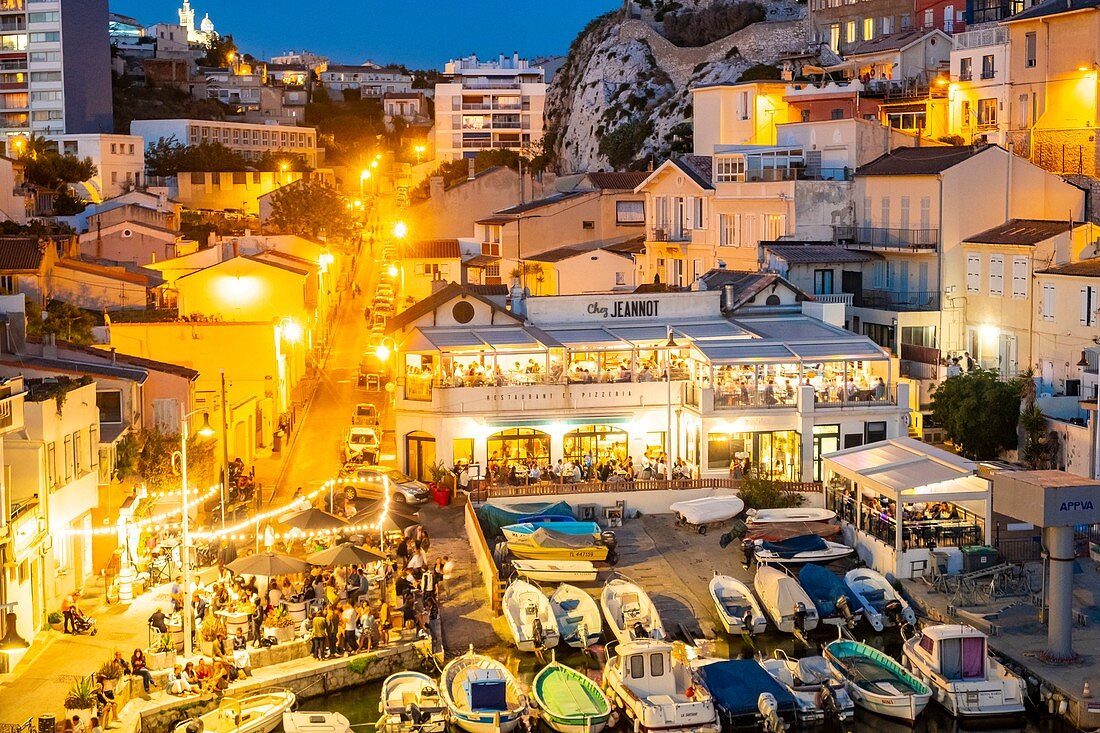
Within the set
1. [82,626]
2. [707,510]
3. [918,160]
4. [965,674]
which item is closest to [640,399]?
[707,510]

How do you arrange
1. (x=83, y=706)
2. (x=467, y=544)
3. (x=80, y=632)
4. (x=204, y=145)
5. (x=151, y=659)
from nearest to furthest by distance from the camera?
(x=83, y=706)
(x=151, y=659)
(x=80, y=632)
(x=467, y=544)
(x=204, y=145)

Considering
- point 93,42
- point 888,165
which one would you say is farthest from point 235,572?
point 93,42

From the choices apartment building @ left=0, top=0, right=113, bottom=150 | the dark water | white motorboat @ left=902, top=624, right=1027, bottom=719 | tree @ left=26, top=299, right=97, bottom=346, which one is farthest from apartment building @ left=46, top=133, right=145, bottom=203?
white motorboat @ left=902, top=624, right=1027, bottom=719

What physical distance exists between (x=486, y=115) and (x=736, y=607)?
8403 centimetres

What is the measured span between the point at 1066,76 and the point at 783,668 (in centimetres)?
3550

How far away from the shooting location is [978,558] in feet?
109

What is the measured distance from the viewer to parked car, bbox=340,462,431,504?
3950 centimetres

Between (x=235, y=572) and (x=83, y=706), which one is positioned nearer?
(x=83, y=706)

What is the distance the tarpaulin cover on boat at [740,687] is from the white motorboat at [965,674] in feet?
8.85

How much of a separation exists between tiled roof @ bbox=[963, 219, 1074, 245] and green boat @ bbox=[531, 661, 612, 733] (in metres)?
24.9

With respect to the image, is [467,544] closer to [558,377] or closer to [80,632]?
[558,377]

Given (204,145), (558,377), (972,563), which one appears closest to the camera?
(972,563)

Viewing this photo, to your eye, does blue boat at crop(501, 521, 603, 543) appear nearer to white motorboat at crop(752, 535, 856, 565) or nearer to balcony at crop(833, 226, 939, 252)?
white motorboat at crop(752, 535, 856, 565)

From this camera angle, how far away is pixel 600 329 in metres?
44.7
